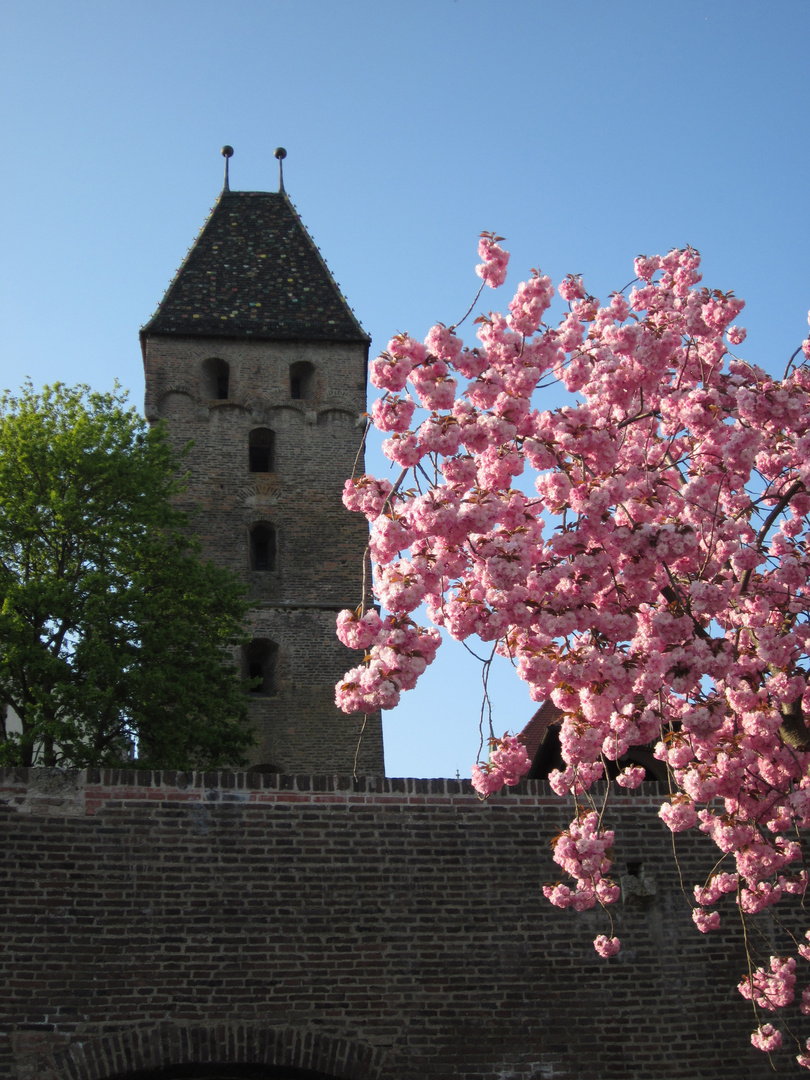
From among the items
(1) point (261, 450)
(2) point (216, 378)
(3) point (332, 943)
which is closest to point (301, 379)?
(2) point (216, 378)

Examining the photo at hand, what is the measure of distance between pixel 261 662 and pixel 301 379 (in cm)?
684

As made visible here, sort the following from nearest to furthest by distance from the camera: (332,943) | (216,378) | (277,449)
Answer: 1. (332,943)
2. (277,449)
3. (216,378)

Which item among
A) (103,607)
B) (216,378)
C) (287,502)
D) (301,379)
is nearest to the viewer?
(103,607)

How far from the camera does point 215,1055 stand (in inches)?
351

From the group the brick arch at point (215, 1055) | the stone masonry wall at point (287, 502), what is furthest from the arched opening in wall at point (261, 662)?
the brick arch at point (215, 1055)

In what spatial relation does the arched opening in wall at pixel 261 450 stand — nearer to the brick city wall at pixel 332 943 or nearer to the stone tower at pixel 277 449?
the stone tower at pixel 277 449

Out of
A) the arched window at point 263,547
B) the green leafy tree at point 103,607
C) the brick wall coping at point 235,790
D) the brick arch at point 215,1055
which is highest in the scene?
the arched window at point 263,547

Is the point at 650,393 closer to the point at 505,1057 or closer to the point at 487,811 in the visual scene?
the point at 487,811

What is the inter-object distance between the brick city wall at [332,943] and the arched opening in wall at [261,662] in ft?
42.4

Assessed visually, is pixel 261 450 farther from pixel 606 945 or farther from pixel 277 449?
pixel 606 945

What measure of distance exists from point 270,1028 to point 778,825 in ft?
13.3

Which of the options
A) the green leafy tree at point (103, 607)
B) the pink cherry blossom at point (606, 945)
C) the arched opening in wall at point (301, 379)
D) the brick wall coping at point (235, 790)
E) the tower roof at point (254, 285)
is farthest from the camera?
the tower roof at point (254, 285)

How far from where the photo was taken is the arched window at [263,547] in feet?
80.7

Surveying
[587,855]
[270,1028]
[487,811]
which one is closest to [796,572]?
[587,855]
